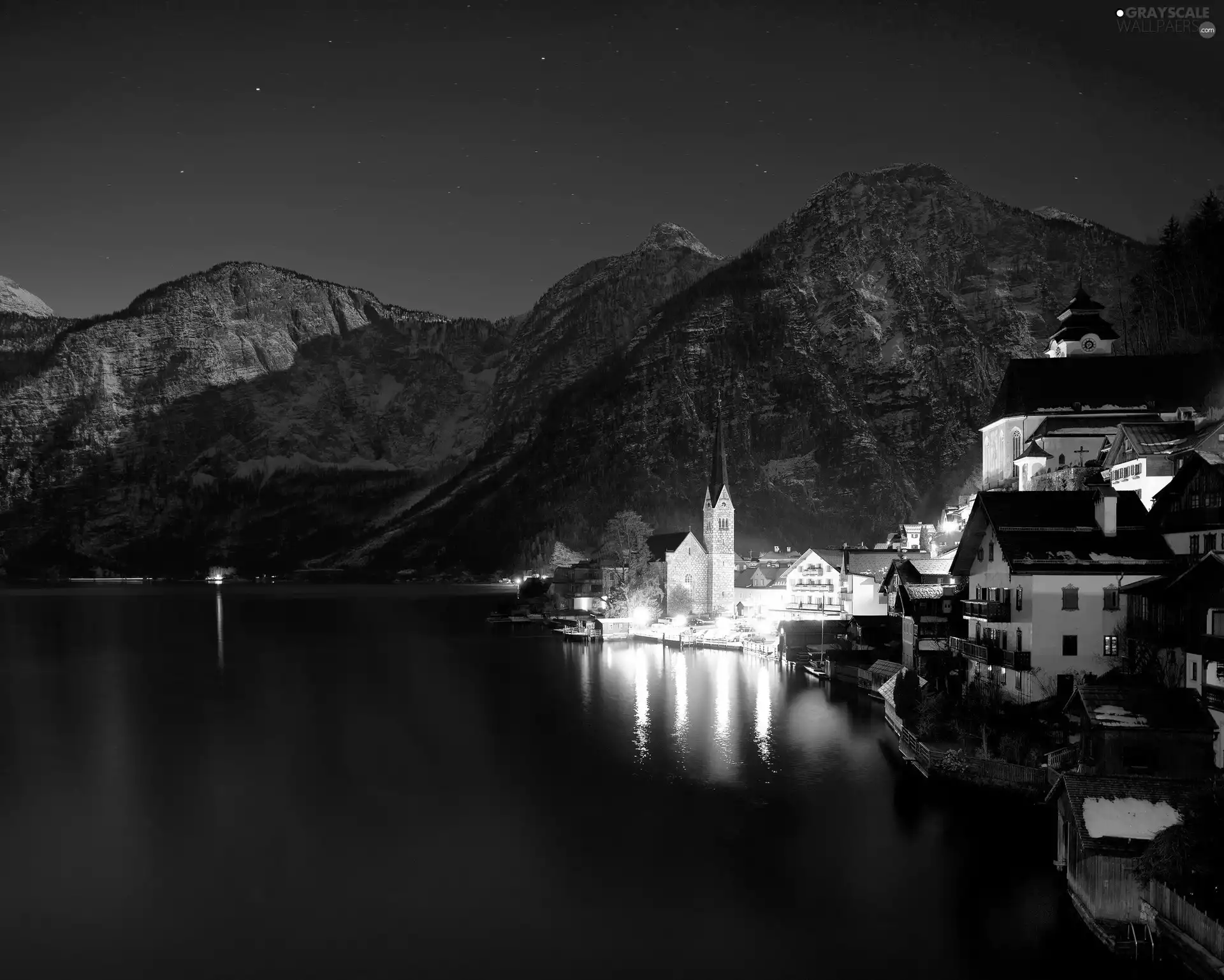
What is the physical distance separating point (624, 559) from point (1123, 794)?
85.3m

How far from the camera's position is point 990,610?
3628 cm

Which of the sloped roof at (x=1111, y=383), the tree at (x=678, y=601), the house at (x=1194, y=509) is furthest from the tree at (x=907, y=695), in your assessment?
the tree at (x=678, y=601)

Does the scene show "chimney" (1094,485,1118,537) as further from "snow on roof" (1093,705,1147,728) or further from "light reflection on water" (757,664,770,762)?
"light reflection on water" (757,664,770,762)

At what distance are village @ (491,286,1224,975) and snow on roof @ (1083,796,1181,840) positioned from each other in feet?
0.10

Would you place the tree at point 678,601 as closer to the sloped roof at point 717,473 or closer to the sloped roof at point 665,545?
the sloped roof at point 665,545

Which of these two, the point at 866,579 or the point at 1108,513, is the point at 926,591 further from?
the point at 866,579

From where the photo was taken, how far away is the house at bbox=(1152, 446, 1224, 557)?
31.7m

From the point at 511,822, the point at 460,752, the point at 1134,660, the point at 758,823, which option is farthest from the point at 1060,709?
the point at 460,752

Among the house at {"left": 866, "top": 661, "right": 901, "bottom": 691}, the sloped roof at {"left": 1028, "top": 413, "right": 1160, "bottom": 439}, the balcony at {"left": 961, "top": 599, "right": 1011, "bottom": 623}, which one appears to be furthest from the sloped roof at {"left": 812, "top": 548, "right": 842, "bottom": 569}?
Result: the balcony at {"left": 961, "top": 599, "right": 1011, "bottom": 623}

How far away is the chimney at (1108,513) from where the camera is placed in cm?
3438

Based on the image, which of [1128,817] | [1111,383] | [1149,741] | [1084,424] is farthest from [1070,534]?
[1111,383]

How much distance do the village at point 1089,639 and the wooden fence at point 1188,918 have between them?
4 centimetres

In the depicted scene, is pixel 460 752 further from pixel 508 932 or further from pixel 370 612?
pixel 370 612

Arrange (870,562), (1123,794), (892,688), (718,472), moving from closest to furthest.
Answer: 1. (1123,794)
2. (892,688)
3. (870,562)
4. (718,472)
